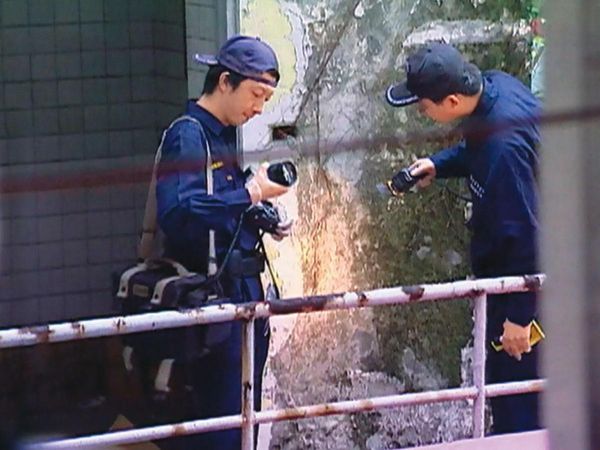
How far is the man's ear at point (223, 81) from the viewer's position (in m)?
3.95

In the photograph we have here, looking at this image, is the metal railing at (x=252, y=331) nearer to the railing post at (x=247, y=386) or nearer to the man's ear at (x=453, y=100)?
the railing post at (x=247, y=386)

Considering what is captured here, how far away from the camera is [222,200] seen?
3805mm

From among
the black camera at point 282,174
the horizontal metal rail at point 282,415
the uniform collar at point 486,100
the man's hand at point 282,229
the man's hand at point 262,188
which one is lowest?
the horizontal metal rail at point 282,415

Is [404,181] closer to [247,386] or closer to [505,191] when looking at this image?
[505,191]

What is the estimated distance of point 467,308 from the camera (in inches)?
217

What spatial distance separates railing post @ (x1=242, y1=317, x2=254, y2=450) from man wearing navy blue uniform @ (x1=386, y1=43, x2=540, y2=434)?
816 millimetres

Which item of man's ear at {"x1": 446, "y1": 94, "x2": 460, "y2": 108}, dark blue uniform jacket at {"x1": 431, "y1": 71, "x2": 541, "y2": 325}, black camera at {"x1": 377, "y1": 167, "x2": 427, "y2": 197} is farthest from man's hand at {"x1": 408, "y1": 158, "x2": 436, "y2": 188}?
man's ear at {"x1": 446, "y1": 94, "x2": 460, "y2": 108}

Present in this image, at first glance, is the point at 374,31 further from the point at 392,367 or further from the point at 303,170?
the point at 392,367

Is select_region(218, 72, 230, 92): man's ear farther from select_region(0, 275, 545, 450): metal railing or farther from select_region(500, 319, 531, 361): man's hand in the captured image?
select_region(500, 319, 531, 361): man's hand

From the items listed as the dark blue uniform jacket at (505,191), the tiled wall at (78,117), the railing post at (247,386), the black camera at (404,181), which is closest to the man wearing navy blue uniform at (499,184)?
the dark blue uniform jacket at (505,191)

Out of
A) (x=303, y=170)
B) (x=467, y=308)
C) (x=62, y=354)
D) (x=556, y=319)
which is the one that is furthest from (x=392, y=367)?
(x=556, y=319)

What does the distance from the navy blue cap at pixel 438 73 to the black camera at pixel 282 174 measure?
45 centimetres

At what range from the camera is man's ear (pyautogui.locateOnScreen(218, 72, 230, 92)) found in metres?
3.95

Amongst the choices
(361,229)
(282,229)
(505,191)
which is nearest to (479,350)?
(505,191)
